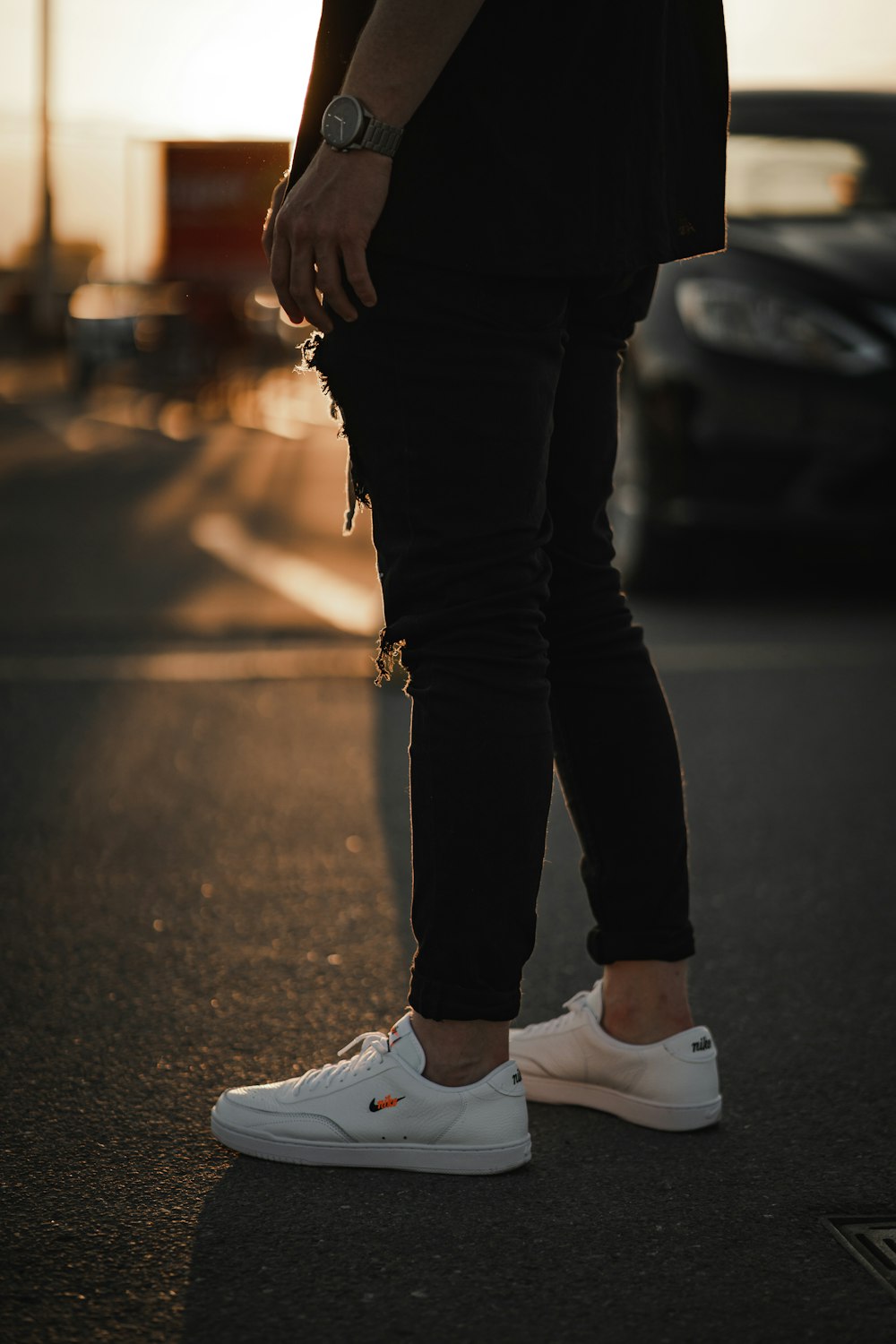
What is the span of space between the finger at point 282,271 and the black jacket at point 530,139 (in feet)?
0.27

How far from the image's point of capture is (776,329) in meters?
4.91

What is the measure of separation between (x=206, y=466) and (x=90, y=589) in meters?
4.02

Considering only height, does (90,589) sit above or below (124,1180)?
below

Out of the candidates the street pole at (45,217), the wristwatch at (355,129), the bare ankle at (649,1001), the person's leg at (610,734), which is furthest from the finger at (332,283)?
the street pole at (45,217)

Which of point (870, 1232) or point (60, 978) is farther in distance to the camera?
point (60, 978)

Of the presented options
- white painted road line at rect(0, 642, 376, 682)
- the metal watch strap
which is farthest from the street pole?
the metal watch strap

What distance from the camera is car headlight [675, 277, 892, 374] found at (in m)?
4.83

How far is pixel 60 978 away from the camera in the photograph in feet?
7.54

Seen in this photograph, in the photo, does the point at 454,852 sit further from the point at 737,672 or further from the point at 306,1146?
the point at 737,672

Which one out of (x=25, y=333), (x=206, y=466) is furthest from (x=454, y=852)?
(x=25, y=333)

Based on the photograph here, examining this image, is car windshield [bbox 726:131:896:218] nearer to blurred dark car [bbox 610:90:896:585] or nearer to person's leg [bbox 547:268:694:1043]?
blurred dark car [bbox 610:90:896:585]

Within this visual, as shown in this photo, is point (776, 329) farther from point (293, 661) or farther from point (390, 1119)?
point (390, 1119)

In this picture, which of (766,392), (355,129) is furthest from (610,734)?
(766,392)

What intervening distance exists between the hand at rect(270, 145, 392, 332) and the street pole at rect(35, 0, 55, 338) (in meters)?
21.7
